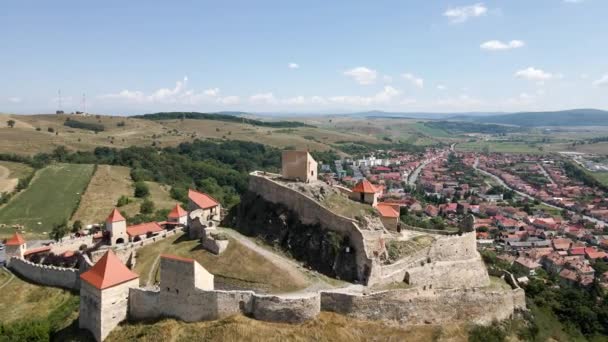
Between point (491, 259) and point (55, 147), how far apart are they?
129422 millimetres

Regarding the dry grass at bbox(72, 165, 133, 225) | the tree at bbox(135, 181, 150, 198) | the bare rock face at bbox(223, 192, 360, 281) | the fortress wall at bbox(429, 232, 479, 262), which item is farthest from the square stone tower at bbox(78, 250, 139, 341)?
the tree at bbox(135, 181, 150, 198)

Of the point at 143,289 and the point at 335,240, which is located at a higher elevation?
the point at 335,240

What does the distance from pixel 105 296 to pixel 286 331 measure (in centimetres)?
1370

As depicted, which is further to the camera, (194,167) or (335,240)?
(194,167)

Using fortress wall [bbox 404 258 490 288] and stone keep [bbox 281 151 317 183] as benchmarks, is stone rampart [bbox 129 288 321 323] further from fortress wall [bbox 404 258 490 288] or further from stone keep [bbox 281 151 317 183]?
stone keep [bbox 281 151 317 183]

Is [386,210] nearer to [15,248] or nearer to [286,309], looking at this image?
[286,309]

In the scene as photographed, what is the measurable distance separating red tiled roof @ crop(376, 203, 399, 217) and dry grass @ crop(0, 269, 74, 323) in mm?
29027

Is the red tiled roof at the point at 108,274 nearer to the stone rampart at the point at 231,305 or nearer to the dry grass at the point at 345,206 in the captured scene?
the stone rampart at the point at 231,305

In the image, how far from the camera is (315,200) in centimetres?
4197

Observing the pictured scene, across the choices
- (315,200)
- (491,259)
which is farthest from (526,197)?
(315,200)

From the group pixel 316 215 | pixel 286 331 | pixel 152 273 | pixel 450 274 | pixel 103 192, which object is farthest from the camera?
pixel 103 192

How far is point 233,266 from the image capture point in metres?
37.9

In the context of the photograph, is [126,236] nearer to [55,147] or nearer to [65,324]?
[65,324]

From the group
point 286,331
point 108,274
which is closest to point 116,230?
point 108,274
